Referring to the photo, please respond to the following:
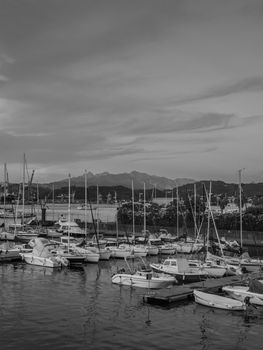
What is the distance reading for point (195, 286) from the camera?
4272 centimetres

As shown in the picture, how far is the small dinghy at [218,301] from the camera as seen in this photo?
36.4 metres

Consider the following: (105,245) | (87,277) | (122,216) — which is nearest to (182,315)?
(87,277)

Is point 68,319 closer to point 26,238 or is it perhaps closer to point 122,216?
point 26,238

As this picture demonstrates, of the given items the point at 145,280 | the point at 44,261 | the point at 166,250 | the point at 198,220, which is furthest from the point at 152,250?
the point at 198,220

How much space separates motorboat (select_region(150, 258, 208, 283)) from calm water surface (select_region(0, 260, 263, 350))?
6834mm

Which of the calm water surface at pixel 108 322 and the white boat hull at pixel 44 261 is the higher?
the white boat hull at pixel 44 261

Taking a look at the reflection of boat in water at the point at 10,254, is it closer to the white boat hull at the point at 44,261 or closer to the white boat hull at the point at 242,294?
the white boat hull at the point at 44,261

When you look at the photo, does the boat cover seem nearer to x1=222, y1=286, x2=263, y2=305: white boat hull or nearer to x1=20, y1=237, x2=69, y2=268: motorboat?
x1=222, y1=286, x2=263, y2=305: white boat hull

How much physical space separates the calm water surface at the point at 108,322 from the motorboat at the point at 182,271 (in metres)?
6.83

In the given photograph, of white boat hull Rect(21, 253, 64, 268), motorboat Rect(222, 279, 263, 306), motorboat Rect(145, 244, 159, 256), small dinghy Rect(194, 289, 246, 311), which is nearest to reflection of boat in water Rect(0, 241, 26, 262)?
white boat hull Rect(21, 253, 64, 268)

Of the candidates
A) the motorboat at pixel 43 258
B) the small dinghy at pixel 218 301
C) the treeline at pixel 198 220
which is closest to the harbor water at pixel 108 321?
the small dinghy at pixel 218 301

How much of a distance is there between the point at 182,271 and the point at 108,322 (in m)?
18.1

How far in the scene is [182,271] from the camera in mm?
49188

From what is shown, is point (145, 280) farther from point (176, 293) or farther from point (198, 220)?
point (198, 220)
